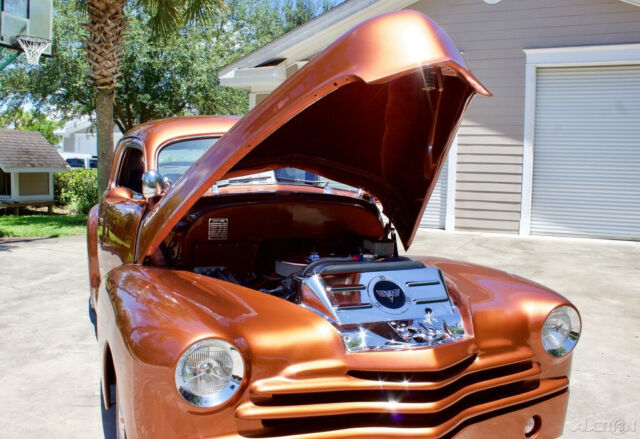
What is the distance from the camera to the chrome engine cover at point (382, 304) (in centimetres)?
213

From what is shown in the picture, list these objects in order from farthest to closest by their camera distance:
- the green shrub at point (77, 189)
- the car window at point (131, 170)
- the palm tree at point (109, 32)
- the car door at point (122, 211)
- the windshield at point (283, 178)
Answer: the green shrub at point (77, 189) < the palm tree at point (109, 32) < the car window at point (131, 170) < the windshield at point (283, 178) < the car door at point (122, 211)

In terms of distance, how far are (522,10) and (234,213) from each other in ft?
25.6

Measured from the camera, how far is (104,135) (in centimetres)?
1016

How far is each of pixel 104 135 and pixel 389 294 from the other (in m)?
9.02

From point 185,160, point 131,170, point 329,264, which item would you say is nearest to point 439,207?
point 131,170

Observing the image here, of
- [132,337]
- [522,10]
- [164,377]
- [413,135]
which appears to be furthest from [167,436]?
[522,10]

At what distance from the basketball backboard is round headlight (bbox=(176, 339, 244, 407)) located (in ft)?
34.0

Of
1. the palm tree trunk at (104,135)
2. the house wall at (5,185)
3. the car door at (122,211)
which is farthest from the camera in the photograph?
the house wall at (5,185)

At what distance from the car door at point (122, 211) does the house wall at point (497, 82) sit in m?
6.53

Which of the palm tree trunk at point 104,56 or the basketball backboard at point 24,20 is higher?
the basketball backboard at point 24,20

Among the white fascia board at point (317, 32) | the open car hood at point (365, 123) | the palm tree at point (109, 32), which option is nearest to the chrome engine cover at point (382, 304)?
the open car hood at point (365, 123)

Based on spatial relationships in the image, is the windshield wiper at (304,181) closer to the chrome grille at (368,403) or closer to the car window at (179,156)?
the car window at (179,156)

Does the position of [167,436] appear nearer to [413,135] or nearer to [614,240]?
[413,135]

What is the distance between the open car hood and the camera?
79.4 inches
